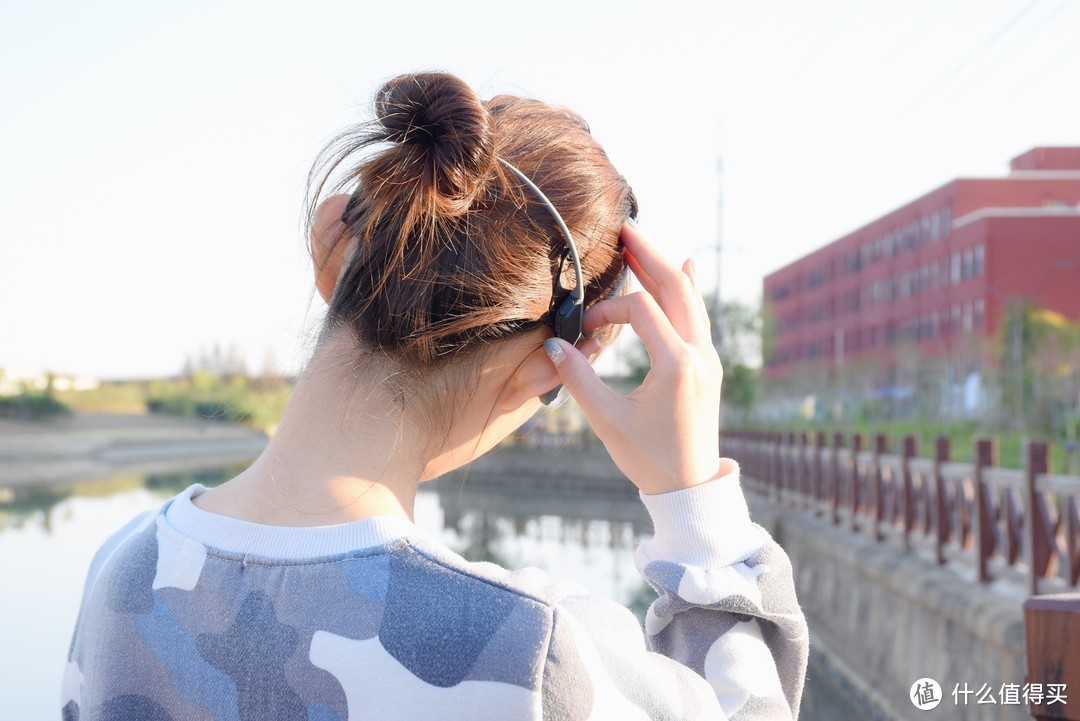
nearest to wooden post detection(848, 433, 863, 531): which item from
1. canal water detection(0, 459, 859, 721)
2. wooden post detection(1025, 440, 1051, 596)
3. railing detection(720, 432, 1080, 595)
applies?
railing detection(720, 432, 1080, 595)

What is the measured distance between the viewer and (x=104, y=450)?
46.1m

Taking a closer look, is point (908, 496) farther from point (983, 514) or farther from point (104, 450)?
point (104, 450)

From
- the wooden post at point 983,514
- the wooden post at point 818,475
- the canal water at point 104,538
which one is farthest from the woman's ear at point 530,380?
the wooden post at point 818,475

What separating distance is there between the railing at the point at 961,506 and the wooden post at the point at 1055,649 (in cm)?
554

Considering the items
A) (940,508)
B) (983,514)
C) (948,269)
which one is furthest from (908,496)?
(948,269)

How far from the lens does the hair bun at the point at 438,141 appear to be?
985 millimetres

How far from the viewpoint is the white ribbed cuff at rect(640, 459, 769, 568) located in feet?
3.37

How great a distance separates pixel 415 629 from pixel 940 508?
333 inches

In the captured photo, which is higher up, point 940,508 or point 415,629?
point 415,629

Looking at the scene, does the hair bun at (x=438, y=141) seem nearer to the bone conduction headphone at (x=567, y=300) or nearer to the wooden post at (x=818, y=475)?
the bone conduction headphone at (x=567, y=300)

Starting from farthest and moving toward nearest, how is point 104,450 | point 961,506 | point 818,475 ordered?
point 104,450 < point 818,475 < point 961,506

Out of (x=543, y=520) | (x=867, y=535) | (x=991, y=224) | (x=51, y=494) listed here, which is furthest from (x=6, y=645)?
(x=991, y=224)

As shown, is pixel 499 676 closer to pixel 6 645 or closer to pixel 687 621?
pixel 687 621

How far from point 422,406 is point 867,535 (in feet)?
35.3
